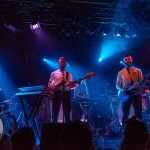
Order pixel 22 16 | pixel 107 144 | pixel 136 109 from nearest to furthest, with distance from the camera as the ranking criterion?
pixel 107 144, pixel 136 109, pixel 22 16

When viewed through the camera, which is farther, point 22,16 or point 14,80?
point 14,80

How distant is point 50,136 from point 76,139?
122 cm

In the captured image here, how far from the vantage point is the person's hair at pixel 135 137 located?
3.14 meters

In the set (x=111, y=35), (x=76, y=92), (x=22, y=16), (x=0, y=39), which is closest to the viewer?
(x=76, y=92)

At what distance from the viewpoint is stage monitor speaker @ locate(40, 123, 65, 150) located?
3.89m

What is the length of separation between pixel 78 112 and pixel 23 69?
3.89 meters

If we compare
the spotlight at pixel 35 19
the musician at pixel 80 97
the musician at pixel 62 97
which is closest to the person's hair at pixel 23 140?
the musician at pixel 62 97

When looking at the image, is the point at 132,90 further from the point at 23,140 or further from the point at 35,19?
the point at 23,140

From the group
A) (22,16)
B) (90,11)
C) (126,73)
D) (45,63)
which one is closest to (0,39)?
(22,16)

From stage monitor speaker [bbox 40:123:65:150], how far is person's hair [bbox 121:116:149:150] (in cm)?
95

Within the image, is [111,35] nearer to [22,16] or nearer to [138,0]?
[138,0]

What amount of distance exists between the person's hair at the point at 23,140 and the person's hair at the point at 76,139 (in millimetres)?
481

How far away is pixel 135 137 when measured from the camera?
3.18 metres

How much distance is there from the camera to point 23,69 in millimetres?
16109
